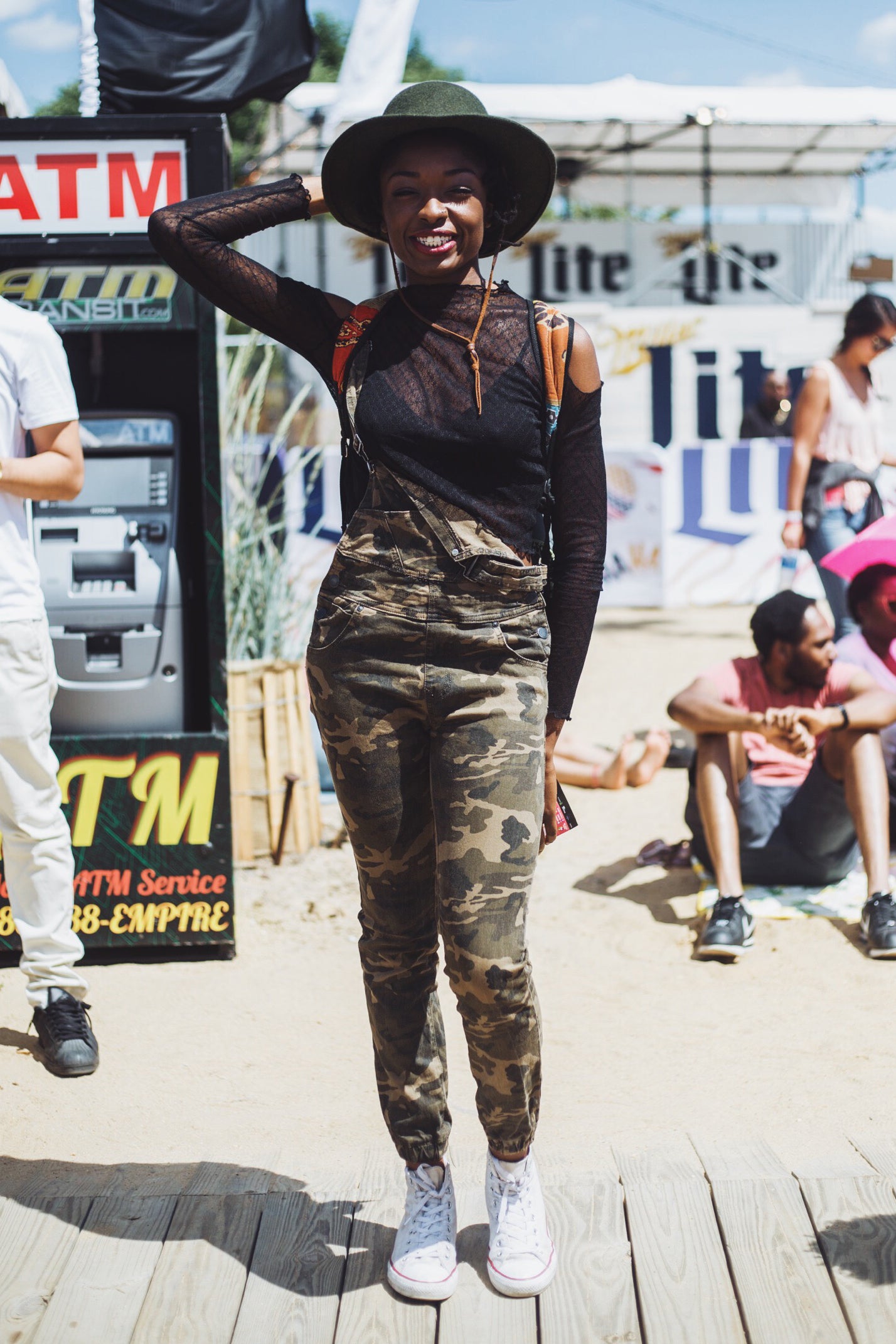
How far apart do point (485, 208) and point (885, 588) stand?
292 centimetres

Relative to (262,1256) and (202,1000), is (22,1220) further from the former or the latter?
(202,1000)

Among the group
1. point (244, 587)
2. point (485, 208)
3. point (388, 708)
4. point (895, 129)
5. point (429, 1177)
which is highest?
point (895, 129)

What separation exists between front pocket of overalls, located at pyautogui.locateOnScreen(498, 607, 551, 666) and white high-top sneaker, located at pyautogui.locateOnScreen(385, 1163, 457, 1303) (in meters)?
0.89

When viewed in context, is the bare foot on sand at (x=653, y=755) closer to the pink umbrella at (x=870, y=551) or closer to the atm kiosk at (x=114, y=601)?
the pink umbrella at (x=870, y=551)

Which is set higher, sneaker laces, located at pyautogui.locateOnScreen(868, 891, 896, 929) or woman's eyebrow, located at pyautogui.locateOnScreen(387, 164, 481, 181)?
woman's eyebrow, located at pyautogui.locateOnScreen(387, 164, 481, 181)

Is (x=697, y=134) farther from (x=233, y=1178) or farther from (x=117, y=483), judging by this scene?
(x=233, y=1178)

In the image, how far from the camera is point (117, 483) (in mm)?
4355

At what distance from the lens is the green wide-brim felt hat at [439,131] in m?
2.12

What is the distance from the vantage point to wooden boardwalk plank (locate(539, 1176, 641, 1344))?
222cm

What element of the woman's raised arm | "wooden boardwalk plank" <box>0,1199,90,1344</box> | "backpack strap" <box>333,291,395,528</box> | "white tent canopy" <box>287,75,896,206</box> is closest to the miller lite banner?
the woman's raised arm

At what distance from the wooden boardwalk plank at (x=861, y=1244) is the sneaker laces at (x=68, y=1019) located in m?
1.79

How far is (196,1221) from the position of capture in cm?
258

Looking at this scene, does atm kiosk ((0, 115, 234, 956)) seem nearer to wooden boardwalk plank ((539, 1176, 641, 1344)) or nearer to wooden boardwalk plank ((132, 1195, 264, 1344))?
wooden boardwalk plank ((132, 1195, 264, 1344))

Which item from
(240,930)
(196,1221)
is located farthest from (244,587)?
(196,1221)
